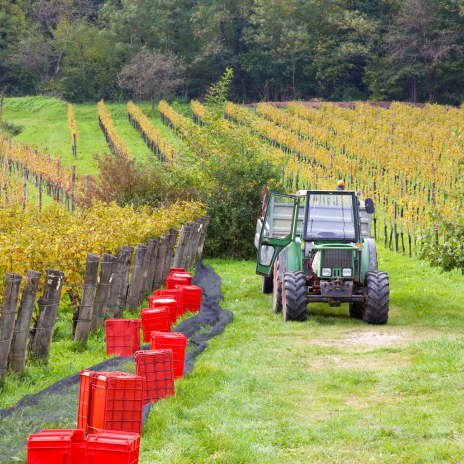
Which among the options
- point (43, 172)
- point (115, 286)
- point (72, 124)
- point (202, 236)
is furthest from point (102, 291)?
point (72, 124)

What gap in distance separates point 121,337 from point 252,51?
61125mm

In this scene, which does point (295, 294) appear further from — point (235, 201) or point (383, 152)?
point (383, 152)

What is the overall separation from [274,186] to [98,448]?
51.2 ft

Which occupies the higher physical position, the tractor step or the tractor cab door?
the tractor cab door

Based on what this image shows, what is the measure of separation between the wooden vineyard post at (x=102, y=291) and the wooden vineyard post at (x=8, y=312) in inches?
98.9

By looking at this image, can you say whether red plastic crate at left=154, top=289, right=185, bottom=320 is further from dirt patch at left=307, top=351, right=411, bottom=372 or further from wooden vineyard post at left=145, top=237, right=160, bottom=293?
dirt patch at left=307, top=351, right=411, bottom=372

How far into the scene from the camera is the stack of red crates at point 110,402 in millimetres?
5191

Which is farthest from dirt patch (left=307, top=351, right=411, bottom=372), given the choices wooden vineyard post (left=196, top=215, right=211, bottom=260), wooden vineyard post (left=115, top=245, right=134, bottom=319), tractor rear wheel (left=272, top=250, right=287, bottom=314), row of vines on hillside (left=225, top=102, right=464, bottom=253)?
row of vines on hillside (left=225, top=102, right=464, bottom=253)

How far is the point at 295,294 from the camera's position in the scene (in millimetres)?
10219

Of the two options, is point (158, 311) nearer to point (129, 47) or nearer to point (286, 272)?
point (286, 272)

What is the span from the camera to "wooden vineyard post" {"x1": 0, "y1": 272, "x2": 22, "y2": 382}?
21.6ft

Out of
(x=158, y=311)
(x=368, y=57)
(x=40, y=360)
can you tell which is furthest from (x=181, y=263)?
(x=368, y=57)

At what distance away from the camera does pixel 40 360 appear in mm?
7621

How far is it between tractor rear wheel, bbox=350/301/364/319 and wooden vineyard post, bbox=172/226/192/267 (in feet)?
14.6
